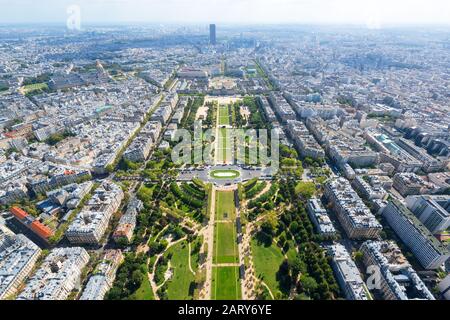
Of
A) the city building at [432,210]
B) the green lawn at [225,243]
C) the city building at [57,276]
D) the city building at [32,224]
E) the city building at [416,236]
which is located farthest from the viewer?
the city building at [32,224]

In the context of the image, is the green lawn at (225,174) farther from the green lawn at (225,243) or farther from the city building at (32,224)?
the city building at (32,224)

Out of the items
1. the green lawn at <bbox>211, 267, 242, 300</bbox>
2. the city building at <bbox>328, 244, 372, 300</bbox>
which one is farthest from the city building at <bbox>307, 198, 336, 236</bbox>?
the green lawn at <bbox>211, 267, 242, 300</bbox>

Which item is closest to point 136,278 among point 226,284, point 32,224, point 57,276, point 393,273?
point 57,276

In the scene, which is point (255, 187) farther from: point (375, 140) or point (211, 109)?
point (211, 109)

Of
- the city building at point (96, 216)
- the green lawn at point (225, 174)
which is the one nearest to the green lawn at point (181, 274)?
the city building at point (96, 216)

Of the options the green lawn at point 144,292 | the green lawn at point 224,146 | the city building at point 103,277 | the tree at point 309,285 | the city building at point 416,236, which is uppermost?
the green lawn at point 224,146

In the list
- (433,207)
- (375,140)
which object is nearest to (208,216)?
(433,207)

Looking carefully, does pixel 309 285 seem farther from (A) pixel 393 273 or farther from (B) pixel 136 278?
(B) pixel 136 278
